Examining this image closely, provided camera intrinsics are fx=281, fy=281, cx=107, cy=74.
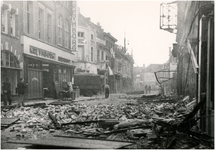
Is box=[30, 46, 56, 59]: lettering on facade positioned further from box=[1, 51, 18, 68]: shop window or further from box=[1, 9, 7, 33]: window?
box=[1, 9, 7, 33]: window

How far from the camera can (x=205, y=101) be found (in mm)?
6887

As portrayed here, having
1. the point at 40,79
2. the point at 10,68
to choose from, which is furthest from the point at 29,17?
the point at 10,68

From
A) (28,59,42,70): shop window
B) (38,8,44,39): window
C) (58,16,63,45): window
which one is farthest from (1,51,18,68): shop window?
(58,16,63,45): window

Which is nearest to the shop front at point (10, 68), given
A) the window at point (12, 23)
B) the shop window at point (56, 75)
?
the window at point (12, 23)

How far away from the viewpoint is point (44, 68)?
21.8 meters

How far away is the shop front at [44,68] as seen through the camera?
1919cm

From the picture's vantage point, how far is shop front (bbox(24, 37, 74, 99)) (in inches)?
755

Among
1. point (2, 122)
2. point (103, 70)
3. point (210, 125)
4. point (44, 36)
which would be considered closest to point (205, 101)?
point (210, 125)

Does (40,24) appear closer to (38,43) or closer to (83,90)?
(38,43)

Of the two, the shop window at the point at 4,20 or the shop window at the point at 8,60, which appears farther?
the shop window at the point at 4,20

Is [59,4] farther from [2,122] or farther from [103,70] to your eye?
[103,70]

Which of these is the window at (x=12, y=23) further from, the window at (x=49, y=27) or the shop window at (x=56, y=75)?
the shop window at (x=56, y=75)

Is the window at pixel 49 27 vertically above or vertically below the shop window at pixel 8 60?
above

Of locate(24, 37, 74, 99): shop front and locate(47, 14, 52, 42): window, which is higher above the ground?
locate(47, 14, 52, 42): window
